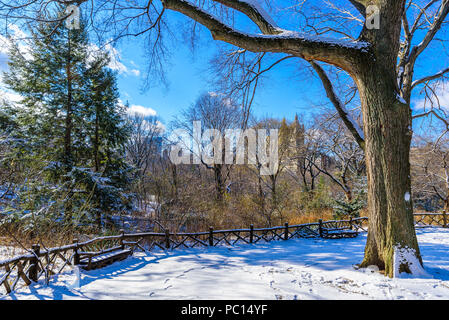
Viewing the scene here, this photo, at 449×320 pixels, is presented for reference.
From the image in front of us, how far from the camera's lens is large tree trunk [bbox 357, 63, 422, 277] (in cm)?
368

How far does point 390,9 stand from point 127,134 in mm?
13367

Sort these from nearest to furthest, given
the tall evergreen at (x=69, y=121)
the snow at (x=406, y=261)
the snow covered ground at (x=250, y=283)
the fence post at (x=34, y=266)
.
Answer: the snow covered ground at (x=250, y=283) < the snow at (x=406, y=261) < the fence post at (x=34, y=266) < the tall evergreen at (x=69, y=121)

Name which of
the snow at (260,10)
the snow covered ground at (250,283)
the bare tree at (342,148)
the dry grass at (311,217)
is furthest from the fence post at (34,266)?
the bare tree at (342,148)

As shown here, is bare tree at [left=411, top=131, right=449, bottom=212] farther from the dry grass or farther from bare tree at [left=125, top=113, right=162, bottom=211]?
bare tree at [left=125, top=113, right=162, bottom=211]

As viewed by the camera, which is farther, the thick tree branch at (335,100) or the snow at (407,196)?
the thick tree branch at (335,100)

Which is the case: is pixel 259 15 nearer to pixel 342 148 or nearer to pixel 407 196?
pixel 407 196

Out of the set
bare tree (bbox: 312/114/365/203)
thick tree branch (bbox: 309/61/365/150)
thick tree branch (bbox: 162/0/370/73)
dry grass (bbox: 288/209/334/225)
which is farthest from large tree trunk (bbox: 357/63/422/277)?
bare tree (bbox: 312/114/365/203)

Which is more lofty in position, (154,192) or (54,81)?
(54,81)

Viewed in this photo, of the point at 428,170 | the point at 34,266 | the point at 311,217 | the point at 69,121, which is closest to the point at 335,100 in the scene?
the point at 34,266

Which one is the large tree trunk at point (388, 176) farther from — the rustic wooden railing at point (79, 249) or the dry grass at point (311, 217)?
the dry grass at point (311, 217)

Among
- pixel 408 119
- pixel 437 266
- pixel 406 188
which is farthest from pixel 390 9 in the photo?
pixel 437 266

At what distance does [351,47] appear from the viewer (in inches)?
154

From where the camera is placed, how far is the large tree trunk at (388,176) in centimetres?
368

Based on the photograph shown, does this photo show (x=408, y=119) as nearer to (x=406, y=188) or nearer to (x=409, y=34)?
(x=406, y=188)
